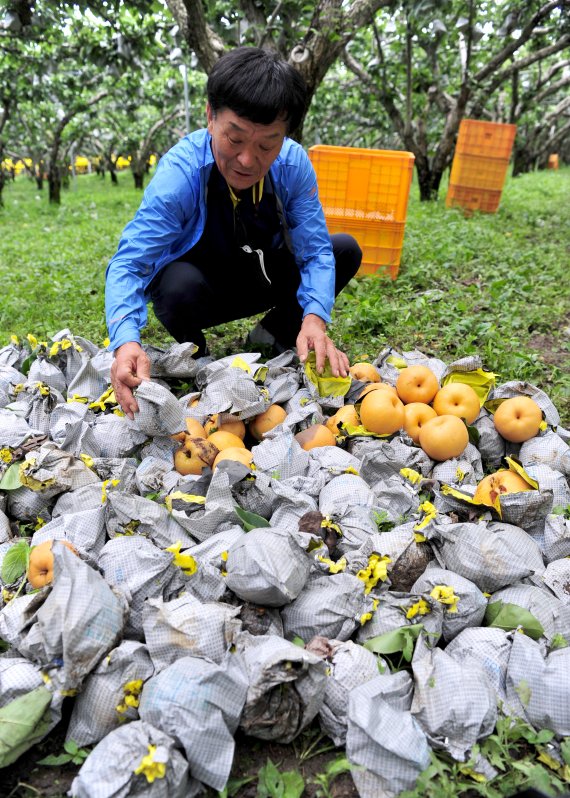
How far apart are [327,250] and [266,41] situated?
299cm

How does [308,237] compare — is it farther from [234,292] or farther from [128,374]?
[128,374]

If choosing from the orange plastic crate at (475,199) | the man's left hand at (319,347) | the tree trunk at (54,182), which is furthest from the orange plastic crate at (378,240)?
the tree trunk at (54,182)

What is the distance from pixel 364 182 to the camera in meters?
4.73

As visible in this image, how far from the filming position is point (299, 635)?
1.70 m

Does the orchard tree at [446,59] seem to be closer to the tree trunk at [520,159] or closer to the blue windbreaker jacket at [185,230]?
the blue windbreaker jacket at [185,230]

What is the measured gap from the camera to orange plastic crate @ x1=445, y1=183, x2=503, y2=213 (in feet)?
28.0

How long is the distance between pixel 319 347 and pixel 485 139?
6859 mm

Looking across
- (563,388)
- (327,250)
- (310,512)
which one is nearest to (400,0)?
(327,250)

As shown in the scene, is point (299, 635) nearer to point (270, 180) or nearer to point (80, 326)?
point (270, 180)

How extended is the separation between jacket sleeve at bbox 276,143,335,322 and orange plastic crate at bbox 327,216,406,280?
6.39 feet

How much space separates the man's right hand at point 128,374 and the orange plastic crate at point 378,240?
10.00 ft

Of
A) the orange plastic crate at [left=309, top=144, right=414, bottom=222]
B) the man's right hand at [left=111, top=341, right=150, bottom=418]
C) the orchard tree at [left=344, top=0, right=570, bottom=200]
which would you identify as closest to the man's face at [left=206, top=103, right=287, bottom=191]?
the man's right hand at [left=111, top=341, right=150, bottom=418]

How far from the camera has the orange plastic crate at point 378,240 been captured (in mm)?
4828

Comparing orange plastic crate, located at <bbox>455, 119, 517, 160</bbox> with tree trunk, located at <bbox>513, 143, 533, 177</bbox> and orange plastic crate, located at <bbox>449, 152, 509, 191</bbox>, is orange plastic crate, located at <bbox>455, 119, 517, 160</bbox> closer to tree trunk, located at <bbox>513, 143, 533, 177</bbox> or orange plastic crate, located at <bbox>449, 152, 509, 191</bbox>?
orange plastic crate, located at <bbox>449, 152, 509, 191</bbox>
